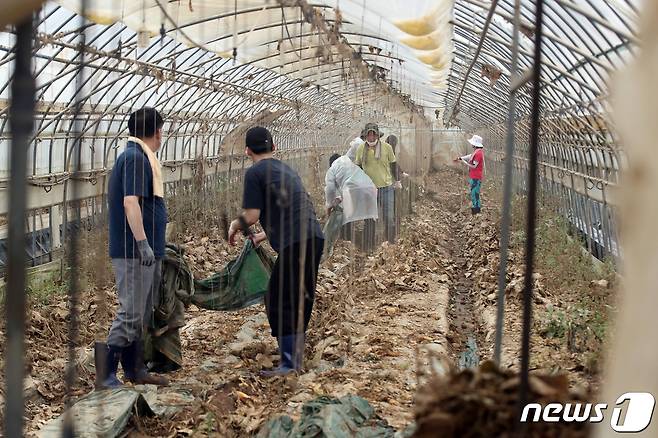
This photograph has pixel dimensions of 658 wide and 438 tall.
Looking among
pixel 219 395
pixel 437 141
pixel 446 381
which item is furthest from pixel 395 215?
pixel 437 141

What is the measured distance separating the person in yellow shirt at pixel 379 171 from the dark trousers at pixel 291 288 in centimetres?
443

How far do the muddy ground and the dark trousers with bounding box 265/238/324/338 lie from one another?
1.20 ft

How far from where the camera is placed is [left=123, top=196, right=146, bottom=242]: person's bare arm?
16.0 ft

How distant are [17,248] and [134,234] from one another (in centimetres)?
306

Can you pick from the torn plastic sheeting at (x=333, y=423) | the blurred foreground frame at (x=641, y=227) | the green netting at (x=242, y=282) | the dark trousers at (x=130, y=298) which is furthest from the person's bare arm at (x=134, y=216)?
the blurred foreground frame at (x=641, y=227)

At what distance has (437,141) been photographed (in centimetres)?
3136

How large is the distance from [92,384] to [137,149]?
62.5 inches

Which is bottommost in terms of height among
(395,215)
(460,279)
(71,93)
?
(460,279)

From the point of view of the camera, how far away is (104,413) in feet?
13.5

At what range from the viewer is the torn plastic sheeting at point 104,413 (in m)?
3.94

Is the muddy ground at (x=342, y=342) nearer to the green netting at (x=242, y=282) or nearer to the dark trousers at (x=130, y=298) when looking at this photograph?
the dark trousers at (x=130, y=298)

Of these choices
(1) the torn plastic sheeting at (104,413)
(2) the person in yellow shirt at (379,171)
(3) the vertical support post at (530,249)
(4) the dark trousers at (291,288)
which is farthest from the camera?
(2) the person in yellow shirt at (379,171)

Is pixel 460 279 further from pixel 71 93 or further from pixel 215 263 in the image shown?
pixel 71 93

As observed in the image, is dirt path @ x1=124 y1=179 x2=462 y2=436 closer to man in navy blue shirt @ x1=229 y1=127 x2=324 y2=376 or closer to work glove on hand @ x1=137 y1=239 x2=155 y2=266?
man in navy blue shirt @ x1=229 y1=127 x2=324 y2=376
